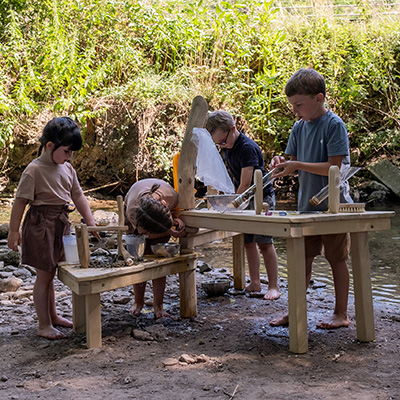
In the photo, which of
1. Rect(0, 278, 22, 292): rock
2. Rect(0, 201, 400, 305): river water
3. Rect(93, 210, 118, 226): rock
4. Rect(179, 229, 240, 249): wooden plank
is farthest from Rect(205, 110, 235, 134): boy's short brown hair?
Rect(93, 210, 118, 226): rock

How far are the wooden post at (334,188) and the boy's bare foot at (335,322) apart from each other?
2.89 feet

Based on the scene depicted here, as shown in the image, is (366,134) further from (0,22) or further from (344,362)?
(344,362)

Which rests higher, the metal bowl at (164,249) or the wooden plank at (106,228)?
the wooden plank at (106,228)

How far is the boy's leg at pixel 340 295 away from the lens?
3.36 metres

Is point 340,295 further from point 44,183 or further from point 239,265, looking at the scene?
point 44,183

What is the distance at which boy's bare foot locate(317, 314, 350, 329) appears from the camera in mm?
3389

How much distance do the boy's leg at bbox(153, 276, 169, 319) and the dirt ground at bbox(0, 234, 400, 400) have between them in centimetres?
9

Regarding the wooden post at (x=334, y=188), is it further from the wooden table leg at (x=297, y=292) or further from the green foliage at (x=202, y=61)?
the green foliage at (x=202, y=61)

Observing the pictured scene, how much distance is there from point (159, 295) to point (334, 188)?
5.05ft

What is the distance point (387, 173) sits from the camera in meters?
10.5

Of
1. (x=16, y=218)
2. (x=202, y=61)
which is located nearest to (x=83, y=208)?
(x=16, y=218)

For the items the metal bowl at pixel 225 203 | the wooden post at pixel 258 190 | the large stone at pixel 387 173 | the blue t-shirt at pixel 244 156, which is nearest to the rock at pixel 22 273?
the blue t-shirt at pixel 244 156

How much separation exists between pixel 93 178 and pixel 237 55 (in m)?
4.10

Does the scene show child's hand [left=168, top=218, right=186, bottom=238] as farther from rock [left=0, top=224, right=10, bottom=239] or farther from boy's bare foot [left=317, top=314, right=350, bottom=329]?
rock [left=0, top=224, right=10, bottom=239]
